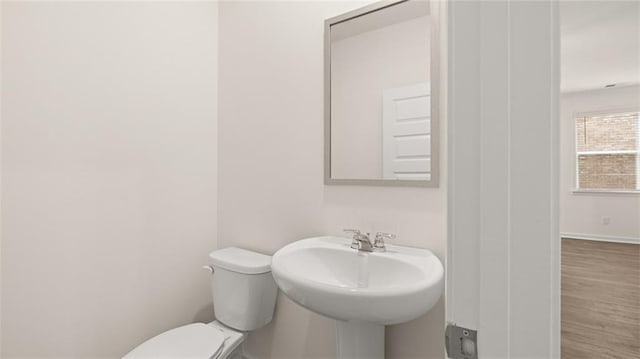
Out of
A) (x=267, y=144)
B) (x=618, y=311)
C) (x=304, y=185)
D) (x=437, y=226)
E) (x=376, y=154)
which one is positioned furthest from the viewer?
(x=267, y=144)

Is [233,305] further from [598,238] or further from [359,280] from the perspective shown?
[598,238]

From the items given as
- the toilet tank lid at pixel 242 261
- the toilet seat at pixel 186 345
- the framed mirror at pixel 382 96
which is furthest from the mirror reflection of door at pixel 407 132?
the toilet seat at pixel 186 345

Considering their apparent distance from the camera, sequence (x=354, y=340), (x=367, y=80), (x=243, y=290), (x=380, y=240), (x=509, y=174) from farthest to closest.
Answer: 1. (x=243, y=290)
2. (x=367, y=80)
3. (x=380, y=240)
4. (x=354, y=340)
5. (x=509, y=174)

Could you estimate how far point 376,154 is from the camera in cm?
144

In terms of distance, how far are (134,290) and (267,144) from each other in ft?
3.38

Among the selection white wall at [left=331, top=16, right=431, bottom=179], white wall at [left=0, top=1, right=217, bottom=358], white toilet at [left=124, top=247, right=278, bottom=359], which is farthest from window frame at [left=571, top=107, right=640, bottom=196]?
white wall at [left=0, top=1, right=217, bottom=358]

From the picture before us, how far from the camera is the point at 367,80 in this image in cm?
146

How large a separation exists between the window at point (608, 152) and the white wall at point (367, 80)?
927 millimetres

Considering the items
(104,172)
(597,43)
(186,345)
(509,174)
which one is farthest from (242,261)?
(597,43)

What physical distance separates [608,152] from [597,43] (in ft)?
0.47

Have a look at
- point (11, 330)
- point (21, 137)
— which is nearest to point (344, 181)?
point (21, 137)

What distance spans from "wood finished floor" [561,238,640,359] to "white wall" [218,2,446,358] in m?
0.82

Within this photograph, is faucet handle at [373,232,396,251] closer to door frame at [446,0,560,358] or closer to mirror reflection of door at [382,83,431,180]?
mirror reflection of door at [382,83,431,180]

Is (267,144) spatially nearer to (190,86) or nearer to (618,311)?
(190,86)
